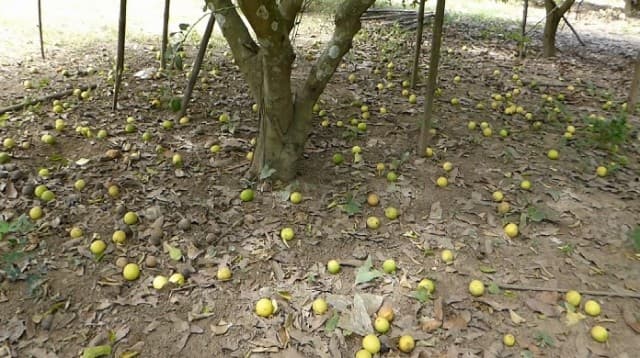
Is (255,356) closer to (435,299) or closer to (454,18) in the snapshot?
(435,299)

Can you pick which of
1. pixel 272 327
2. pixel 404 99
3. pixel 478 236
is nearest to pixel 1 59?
pixel 404 99

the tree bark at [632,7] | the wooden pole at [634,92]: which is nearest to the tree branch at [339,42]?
the wooden pole at [634,92]

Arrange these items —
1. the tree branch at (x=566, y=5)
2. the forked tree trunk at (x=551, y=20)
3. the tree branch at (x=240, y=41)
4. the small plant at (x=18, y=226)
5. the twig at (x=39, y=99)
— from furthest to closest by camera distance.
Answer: the forked tree trunk at (x=551, y=20) < the tree branch at (x=566, y=5) < the twig at (x=39, y=99) < the tree branch at (x=240, y=41) < the small plant at (x=18, y=226)

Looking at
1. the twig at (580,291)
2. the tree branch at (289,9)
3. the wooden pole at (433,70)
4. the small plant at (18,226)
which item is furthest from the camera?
the wooden pole at (433,70)

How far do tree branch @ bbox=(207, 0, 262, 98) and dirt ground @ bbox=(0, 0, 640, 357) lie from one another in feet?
2.82

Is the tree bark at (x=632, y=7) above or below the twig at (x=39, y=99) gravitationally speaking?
above

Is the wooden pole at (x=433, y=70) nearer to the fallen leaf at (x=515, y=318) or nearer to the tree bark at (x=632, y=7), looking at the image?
the fallen leaf at (x=515, y=318)

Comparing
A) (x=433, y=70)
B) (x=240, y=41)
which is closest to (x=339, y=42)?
(x=240, y=41)

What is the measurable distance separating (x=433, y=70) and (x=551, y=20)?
17.7 ft

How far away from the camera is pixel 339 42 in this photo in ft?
11.2

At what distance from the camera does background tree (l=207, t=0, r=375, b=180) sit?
3135 millimetres

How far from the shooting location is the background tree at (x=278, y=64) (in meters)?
3.13

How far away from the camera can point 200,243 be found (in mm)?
3273

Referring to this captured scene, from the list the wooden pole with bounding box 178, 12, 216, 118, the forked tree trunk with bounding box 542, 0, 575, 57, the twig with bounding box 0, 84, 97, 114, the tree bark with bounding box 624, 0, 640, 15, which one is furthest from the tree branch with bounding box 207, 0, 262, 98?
the tree bark with bounding box 624, 0, 640, 15
